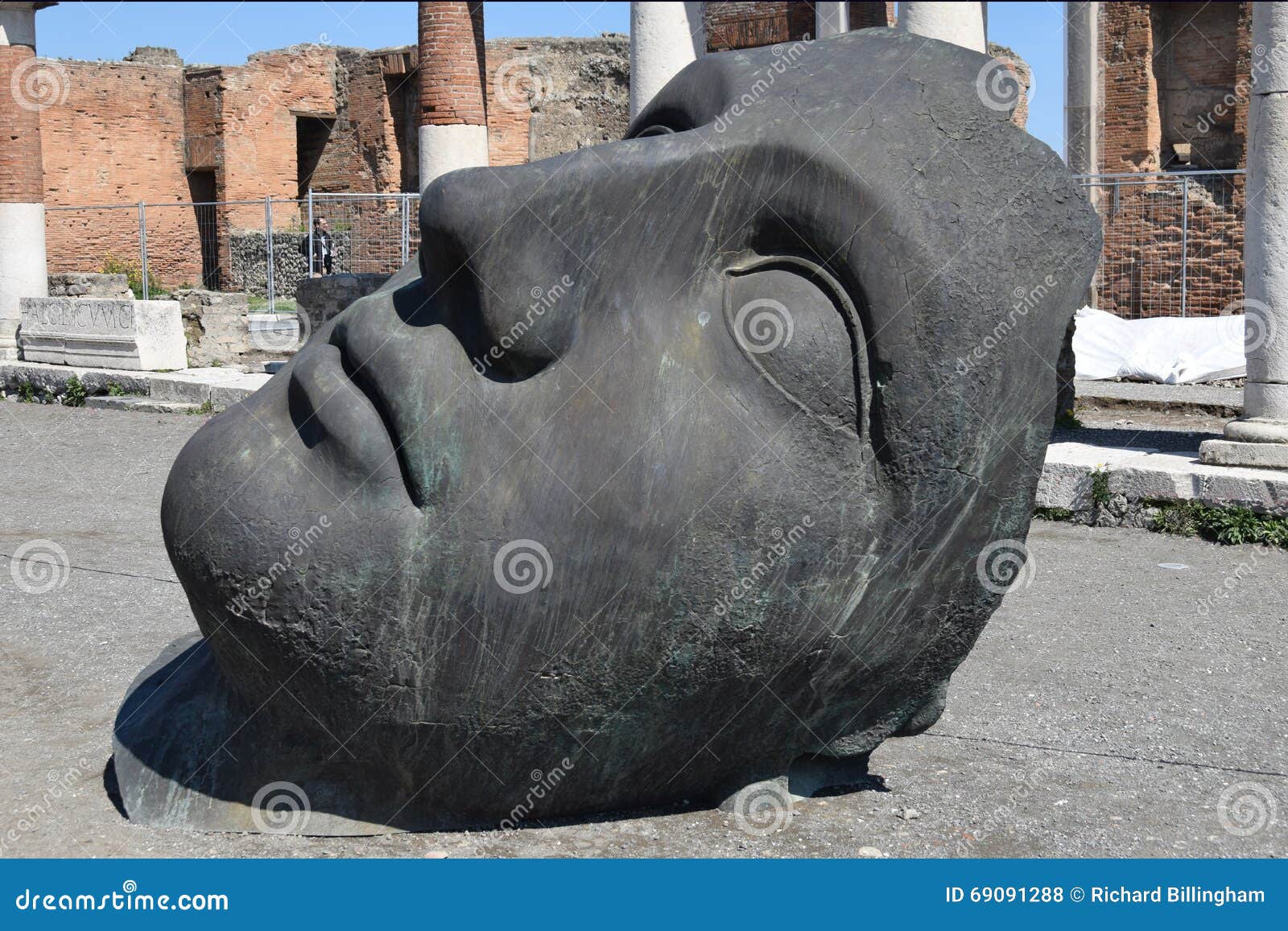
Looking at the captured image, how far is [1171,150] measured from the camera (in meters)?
20.2

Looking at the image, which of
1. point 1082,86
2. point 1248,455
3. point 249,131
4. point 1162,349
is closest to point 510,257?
point 1248,455

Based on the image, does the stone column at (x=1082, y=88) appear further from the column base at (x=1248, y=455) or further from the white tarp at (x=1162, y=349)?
the column base at (x=1248, y=455)

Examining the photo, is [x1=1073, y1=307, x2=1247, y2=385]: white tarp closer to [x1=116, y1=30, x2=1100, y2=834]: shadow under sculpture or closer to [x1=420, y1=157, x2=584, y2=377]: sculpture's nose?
[x1=116, y1=30, x2=1100, y2=834]: shadow under sculpture

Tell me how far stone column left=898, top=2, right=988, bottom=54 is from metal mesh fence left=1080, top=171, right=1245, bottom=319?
7079mm

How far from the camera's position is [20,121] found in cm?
1684

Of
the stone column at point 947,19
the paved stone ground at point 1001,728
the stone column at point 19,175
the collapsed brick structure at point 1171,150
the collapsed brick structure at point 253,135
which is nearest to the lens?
the paved stone ground at point 1001,728

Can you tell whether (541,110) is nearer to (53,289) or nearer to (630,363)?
(53,289)

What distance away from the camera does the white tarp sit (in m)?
14.2

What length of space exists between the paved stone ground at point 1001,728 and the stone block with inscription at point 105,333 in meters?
7.20

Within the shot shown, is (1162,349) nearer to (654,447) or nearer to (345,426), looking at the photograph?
(654,447)

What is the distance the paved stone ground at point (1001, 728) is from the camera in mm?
3393

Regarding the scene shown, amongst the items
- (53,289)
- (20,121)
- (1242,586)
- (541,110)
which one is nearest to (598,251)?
(1242,586)

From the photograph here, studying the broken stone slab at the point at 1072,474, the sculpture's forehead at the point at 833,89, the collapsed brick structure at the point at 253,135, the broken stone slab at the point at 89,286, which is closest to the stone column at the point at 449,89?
the broken stone slab at the point at 89,286

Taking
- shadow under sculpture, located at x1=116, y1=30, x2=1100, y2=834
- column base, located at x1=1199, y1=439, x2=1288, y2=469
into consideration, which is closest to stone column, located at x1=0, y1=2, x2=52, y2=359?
column base, located at x1=1199, y1=439, x2=1288, y2=469
